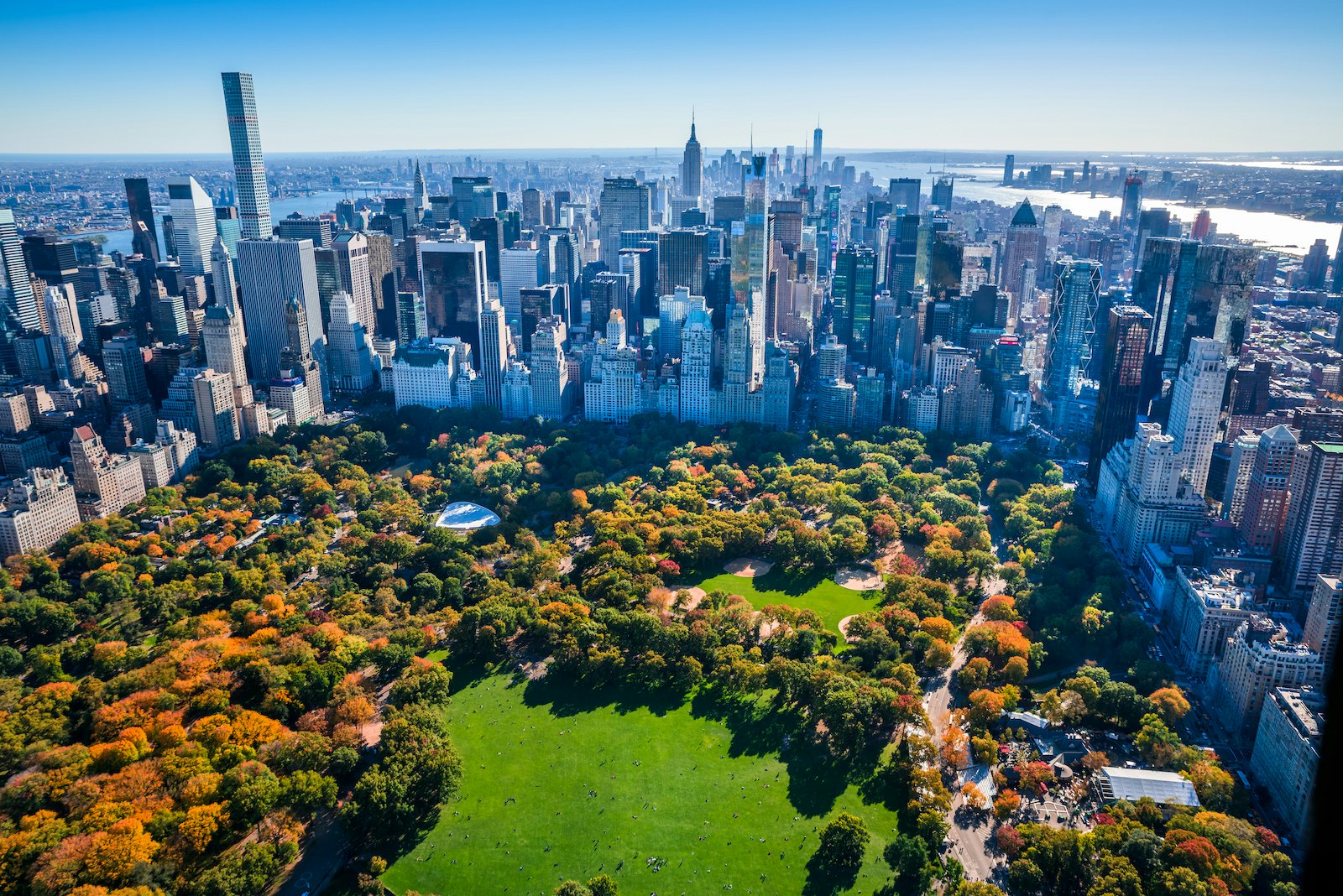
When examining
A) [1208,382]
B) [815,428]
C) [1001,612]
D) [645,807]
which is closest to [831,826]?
[645,807]

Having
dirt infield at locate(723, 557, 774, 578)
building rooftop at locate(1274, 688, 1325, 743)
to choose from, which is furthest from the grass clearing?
building rooftop at locate(1274, 688, 1325, 743)

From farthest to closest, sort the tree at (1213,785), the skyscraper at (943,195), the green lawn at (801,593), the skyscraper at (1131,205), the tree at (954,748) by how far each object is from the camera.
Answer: the skyscraper at (943,195), the skyscraper at (1131,205), the green lawn at (801,593), the tree at (954,748), the tree at (1213,785)

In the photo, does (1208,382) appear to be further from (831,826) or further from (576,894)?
(576,894)

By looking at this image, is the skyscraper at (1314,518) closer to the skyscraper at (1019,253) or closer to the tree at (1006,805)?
the tree at (1006,805)

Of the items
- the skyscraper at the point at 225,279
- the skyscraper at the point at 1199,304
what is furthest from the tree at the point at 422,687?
the skyscraper at the point at 225,279

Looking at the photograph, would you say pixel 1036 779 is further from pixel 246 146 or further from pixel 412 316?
pixel 246 146

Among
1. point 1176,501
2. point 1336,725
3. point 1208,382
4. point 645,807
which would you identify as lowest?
point 645,807
